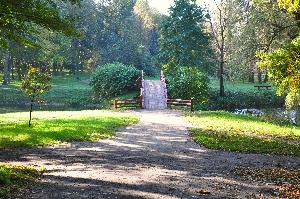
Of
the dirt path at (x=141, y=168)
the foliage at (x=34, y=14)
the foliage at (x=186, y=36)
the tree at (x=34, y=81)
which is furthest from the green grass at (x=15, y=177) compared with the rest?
the foliage at (x=186, y=36)

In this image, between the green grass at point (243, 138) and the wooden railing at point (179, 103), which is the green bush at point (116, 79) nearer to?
the wooden railing at point (179, 103)

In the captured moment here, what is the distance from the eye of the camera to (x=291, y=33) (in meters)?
32.9

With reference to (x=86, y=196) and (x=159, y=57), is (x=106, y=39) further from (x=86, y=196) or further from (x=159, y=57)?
(x=86, y=196)

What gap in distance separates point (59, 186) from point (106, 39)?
73.2 meters

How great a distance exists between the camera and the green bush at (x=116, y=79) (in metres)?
45.6

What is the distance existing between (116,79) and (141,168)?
35.5 meters

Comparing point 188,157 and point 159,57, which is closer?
point 188,157

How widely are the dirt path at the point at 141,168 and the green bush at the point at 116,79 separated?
2735cm

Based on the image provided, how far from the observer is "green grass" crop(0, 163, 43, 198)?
28.2 ft

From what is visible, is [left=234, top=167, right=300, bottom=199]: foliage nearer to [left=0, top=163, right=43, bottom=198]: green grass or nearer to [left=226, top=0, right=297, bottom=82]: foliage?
[left=0, top=163, right=43, bottom=198]: green grass

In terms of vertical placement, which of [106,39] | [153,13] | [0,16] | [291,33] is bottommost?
[0,16]

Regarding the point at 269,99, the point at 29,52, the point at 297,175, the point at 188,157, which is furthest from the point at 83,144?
the point at 29,52

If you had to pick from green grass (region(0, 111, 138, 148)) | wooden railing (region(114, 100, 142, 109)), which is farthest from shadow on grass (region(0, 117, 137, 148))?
wooden railing (region(114, 100, 142, 109))

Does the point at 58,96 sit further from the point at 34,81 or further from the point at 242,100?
the point at 34,81
